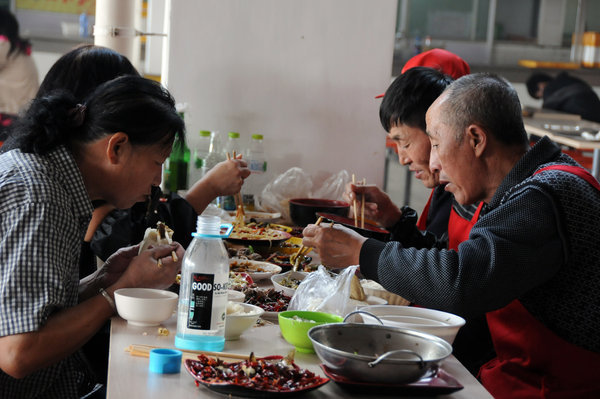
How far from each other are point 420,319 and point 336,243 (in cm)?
35

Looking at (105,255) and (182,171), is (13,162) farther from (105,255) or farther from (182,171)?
(182,171)

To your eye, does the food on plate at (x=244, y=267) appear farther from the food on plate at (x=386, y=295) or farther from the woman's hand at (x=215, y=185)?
the woman's hand at (x=215, y=185)

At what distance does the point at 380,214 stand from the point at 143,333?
154 centimetres

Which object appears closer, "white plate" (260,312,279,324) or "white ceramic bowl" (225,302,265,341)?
"white ceramic bowl" (225,302,265,341)

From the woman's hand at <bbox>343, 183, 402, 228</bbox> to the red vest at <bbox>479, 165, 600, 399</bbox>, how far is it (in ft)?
3.49

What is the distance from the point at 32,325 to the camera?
4.98 feet

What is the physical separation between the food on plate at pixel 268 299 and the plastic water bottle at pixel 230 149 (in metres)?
1.41

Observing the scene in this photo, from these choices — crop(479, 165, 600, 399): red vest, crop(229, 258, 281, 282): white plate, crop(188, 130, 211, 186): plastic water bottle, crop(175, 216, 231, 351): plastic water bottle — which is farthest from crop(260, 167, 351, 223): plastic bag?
crop(175, 216, 231, 351): plastic water bottle

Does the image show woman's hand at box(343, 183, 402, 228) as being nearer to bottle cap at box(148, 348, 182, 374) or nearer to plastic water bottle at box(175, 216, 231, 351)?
plastic water bottle at box(175, 216, 231, 351)

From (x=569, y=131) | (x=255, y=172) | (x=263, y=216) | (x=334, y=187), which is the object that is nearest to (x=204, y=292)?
(x=263, y=216)

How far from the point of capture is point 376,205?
3.00 m

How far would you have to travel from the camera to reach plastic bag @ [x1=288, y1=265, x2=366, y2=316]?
1.85m

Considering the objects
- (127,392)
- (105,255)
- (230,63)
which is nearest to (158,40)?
(230,63)

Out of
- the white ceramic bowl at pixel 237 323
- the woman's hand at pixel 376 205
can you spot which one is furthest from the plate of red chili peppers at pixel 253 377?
the woman's hand at pixel 376 205
